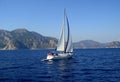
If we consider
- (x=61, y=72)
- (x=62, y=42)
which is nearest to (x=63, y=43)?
(x=62, y=42)

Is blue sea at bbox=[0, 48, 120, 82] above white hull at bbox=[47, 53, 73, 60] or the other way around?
the other way around

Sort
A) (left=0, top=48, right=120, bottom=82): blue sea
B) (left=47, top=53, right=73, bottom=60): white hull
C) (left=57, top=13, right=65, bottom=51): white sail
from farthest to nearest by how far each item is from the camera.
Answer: (left=57, top=13, right=65, bottom=51): white sail
(left=47, top=53, right=73, bottom=60): white hull
(left=0, top=48, right=120, bottom=82): blue sea

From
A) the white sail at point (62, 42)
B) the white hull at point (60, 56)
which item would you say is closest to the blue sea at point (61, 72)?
the white hull at point (60, 56)

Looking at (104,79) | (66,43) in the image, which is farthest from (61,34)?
(104,79)

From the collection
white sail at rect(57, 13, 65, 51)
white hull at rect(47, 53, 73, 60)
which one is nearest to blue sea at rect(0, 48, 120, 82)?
white hull at rect(47, 53, 73, 60)

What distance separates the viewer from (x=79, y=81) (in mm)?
47875

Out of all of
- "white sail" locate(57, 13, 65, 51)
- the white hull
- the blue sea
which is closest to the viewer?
the blue sea

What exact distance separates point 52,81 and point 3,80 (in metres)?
9.36

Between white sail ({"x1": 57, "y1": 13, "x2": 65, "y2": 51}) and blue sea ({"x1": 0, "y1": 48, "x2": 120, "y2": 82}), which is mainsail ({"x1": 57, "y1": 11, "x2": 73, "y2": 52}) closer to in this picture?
white sail ({"x1": 57, "y1": 13, "x2": 65, "y2": 51})

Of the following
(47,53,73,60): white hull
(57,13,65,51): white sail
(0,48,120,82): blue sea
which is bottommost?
(0,48,120,82): blue sea

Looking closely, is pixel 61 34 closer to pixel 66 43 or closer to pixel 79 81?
pixel 66 43

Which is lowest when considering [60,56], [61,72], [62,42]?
[61,72]

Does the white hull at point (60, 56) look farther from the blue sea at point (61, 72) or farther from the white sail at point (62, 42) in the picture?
the blue sea at point (61, 72)

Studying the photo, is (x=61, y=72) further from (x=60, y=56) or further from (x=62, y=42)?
(x=62, y=42)
